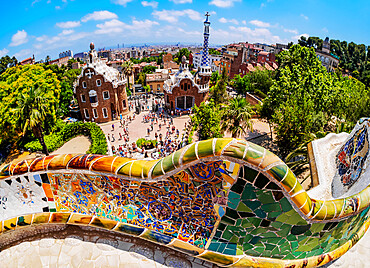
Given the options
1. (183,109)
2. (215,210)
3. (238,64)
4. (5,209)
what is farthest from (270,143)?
(238,64)

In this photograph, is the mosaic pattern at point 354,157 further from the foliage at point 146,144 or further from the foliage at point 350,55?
the foliage at point 350,55

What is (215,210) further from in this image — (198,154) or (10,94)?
(10,94)

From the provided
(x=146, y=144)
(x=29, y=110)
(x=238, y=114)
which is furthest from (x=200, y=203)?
(x=146, y=144)

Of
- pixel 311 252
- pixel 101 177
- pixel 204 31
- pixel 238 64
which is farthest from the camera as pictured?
pixel 238 64

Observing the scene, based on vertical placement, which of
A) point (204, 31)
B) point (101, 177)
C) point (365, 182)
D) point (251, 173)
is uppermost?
point (204, 31)

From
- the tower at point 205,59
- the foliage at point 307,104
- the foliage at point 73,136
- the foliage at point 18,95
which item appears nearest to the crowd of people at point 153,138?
the foliage at point 73,136

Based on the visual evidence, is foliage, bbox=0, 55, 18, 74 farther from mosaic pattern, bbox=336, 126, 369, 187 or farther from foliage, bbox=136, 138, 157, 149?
Result: mosaic pattern, bbox=336, 126, 369, 187
